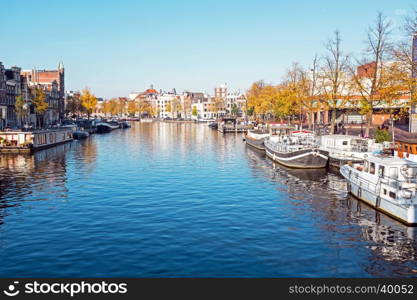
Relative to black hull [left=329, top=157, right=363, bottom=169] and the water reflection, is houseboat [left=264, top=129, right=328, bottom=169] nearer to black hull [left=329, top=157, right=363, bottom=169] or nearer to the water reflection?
black hull [left=329, top=157, right=363, bottom=169]

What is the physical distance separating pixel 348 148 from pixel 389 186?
21768mm

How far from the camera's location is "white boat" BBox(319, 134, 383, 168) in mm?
48781

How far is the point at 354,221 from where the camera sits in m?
28.3

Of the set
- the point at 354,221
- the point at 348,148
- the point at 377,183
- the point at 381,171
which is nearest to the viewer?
the point at 354,221

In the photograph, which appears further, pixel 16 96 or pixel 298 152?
pixel 16 96

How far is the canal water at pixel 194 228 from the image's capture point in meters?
20.0

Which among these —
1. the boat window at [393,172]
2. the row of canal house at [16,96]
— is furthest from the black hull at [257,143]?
the row of canal house at [16,96]

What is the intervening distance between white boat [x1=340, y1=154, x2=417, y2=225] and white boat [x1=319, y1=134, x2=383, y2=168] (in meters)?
13.4

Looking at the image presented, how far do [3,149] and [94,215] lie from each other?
44.8 m

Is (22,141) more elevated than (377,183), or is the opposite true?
(22,141)

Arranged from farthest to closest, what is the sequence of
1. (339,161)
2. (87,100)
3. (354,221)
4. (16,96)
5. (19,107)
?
(87,100) → (16,96) → (19,107) → (339,161) → (354,221)

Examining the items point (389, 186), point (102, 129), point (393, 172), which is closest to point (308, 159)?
point (393, 172)

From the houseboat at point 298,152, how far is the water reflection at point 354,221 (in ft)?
6.57

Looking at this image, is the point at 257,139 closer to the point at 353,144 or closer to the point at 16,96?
the point at 353,144
